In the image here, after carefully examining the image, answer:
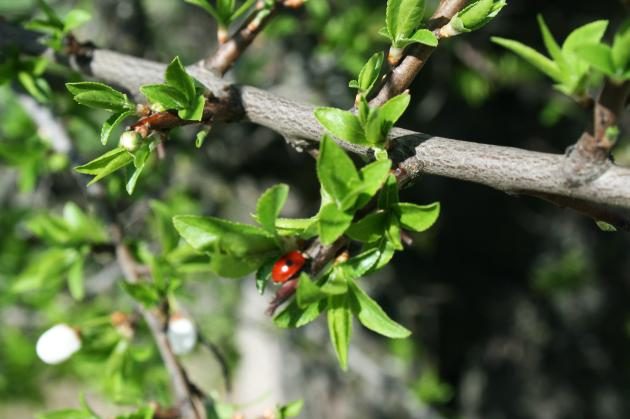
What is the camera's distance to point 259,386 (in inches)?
127

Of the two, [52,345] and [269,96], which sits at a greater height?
[269,96]

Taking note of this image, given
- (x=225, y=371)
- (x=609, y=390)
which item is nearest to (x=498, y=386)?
(x=609, y=390)

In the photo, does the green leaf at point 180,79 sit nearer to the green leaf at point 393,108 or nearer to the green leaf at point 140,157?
the green leaf at point 140,157

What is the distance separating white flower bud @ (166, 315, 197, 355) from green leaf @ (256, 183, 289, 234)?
0.46m

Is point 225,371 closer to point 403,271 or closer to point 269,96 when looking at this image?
point 269,96

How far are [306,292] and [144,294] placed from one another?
408 millimetres

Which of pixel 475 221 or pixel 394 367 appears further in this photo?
pixel 475 221

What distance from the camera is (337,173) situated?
0.55 m

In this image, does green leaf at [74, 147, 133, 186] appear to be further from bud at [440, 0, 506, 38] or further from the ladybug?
bud at [440, 0, 506, 38]

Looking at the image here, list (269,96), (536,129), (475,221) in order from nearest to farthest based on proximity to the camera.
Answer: (269,96) < (536,129) < (475,221)

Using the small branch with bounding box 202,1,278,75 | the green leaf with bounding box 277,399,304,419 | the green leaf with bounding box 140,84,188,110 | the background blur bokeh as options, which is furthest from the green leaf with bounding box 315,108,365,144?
the background blur bokeh

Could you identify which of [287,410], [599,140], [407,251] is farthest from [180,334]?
[407,251]

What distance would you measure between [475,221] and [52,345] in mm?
1936

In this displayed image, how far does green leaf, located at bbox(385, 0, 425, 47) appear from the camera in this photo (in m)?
0.61
